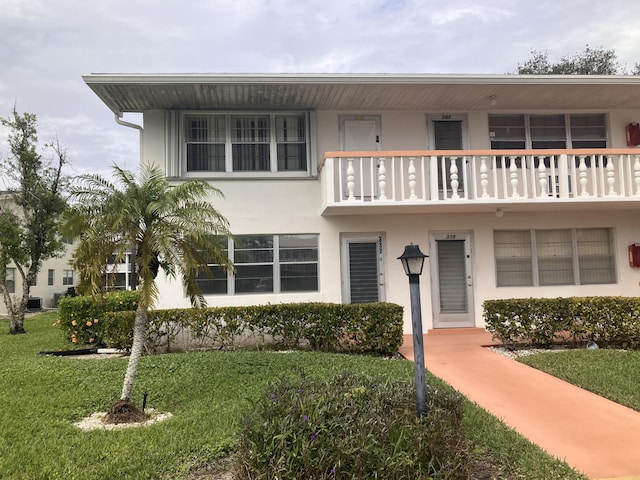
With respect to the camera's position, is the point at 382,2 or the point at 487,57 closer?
the point at 382,2

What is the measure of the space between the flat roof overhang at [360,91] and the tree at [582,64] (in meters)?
13.2

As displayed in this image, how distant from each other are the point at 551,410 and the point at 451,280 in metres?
5.41

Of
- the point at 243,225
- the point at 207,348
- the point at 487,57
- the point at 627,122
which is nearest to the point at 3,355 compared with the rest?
the point at 207,348

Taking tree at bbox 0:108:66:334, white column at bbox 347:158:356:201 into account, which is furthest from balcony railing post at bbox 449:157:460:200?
tree at bbox 0:108:66:334

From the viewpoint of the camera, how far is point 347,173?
9547mm

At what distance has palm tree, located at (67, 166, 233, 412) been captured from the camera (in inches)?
216

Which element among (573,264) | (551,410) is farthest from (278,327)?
(573,264)

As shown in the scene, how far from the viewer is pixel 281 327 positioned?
8.89 meters

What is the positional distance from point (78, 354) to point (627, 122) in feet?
45.3

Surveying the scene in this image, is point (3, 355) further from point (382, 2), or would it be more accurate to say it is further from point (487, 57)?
point (487, 57)

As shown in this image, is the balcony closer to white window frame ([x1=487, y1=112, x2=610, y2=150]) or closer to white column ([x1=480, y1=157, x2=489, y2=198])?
white column ([x1=480, y1=157, x2=489, y2=198])

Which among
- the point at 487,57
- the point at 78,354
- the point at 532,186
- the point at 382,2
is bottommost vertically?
the point at 78,354

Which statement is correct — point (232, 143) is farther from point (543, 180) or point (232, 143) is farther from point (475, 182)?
point (543, 180)

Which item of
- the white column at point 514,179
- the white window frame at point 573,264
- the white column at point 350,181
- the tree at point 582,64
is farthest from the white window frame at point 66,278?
the tree at point 582,64
